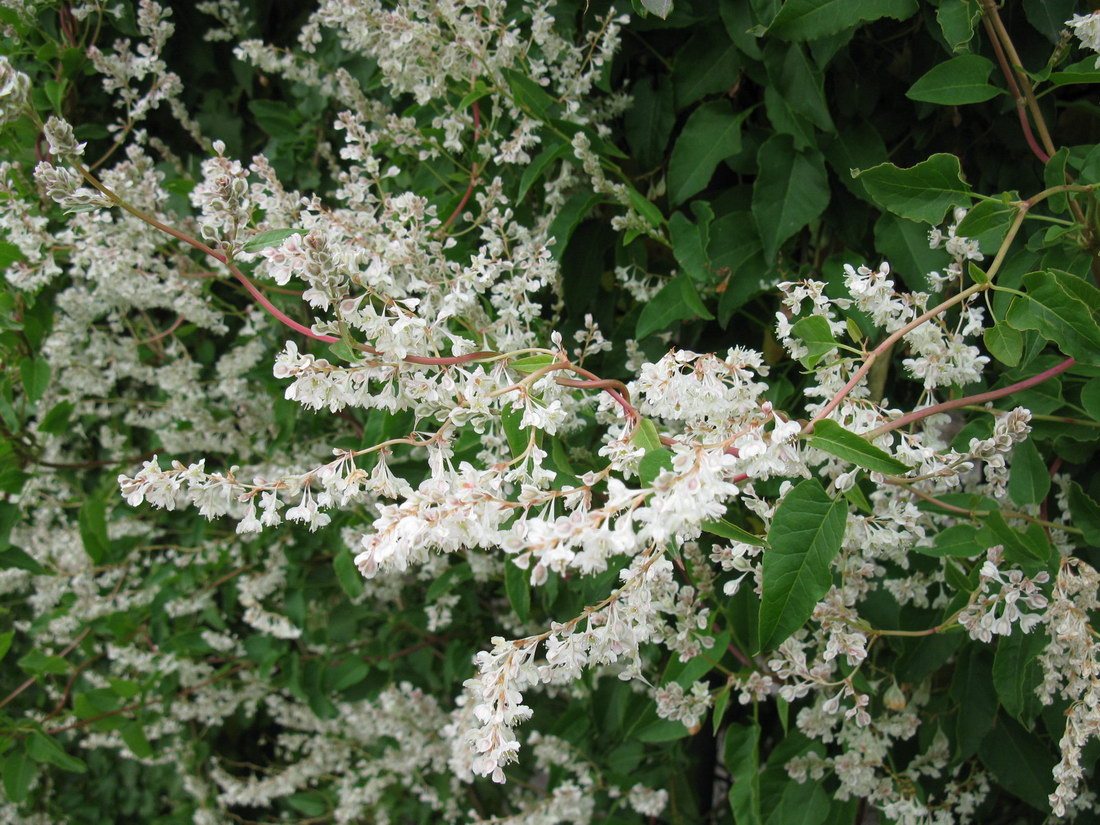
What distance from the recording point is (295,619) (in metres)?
2.40

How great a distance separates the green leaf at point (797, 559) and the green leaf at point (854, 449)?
3.5 inches

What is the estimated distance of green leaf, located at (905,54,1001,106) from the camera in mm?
1250

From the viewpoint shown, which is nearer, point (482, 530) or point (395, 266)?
point (482, 530)

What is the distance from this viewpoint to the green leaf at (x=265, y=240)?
109 cm

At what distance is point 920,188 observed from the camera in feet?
3.91

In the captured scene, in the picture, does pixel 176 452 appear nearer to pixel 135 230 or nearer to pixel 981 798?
pixel 135 230

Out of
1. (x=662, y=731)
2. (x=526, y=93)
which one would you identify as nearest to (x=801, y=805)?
(x=662, y=731)

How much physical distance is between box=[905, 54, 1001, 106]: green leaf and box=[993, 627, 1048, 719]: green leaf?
82 cm

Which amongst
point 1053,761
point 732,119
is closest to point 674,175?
point 732,119

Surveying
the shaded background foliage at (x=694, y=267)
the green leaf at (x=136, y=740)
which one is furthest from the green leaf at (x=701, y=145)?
the green leaf at (x=136, y=740)

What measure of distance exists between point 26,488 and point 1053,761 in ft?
8.89

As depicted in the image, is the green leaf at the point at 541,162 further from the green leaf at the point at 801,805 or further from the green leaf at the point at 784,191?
the green leaf at the point at 801,805

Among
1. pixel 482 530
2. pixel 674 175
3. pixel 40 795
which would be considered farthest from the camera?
pixel 40 795

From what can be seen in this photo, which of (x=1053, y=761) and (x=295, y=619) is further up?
(x=295, y=619)
